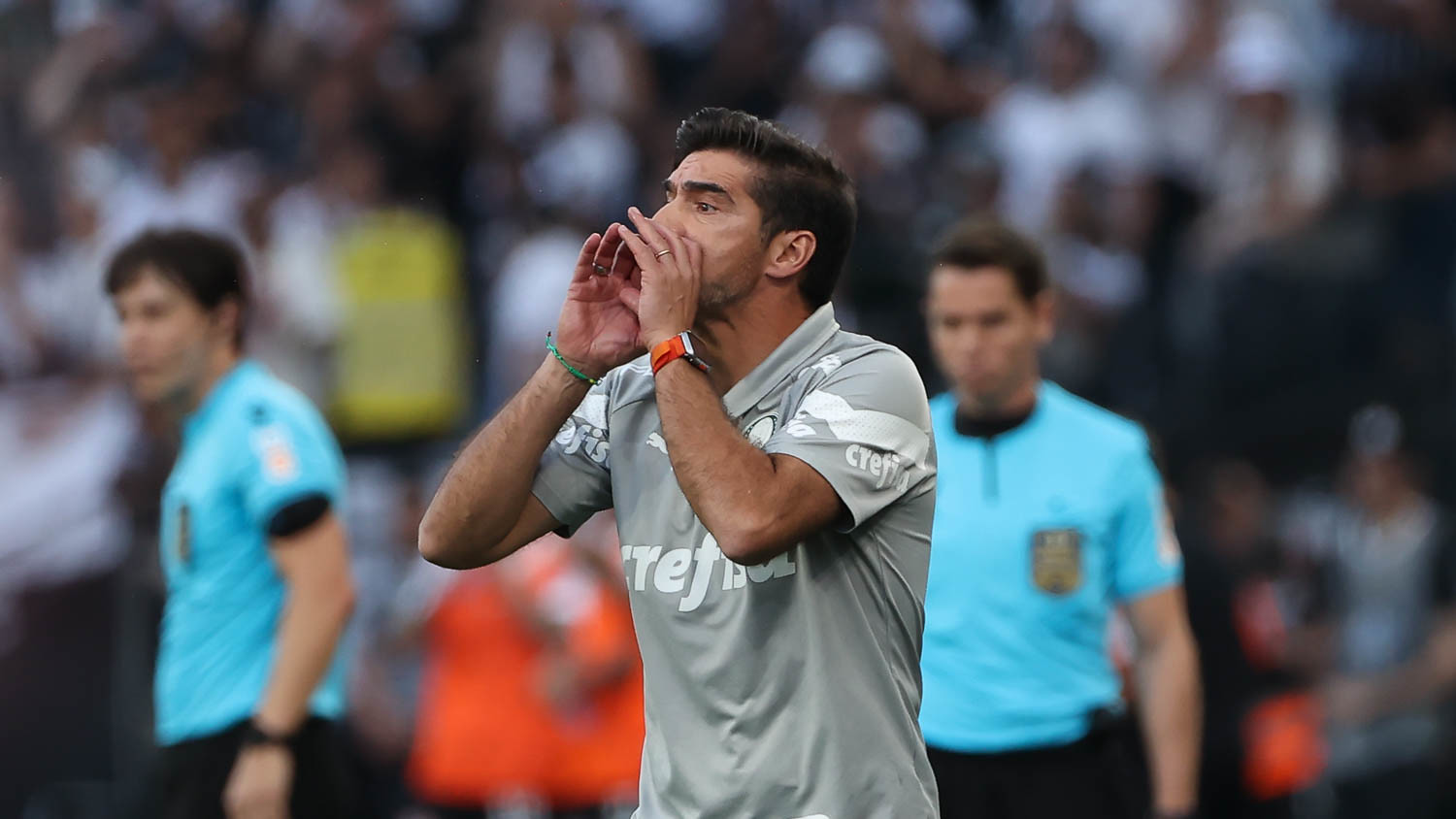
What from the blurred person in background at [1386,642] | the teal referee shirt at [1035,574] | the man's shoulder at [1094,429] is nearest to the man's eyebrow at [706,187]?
the teal referee shirt at [1035,574]

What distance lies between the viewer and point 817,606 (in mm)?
3475

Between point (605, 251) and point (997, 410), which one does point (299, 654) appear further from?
point (997, 410)

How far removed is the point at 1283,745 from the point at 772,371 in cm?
685

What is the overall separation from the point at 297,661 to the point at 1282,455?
6.71m

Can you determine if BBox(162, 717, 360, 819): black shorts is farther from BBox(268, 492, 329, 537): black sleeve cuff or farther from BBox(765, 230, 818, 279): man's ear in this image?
BBox(765, 230, 818, 279): man's ear

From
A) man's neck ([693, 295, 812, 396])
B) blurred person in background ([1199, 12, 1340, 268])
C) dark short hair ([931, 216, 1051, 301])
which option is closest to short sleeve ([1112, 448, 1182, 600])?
dark short hair ([931, 216, 1051, 301])

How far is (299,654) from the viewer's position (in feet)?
17.0

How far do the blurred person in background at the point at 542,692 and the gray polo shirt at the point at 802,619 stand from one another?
16.5ft

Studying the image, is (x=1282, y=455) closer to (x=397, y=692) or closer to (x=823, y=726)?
(x=397, y=692)

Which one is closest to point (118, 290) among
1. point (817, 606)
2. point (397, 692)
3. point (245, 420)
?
point (245, 420)

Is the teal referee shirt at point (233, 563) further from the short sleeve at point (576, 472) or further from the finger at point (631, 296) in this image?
the finger at point (631, 296)

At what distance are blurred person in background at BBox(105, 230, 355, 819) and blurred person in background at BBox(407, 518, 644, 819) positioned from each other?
3.12m

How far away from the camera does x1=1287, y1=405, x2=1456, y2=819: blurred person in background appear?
9.97 m

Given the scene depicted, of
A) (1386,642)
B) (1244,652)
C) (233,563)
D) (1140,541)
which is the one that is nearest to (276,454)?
(233,563)
